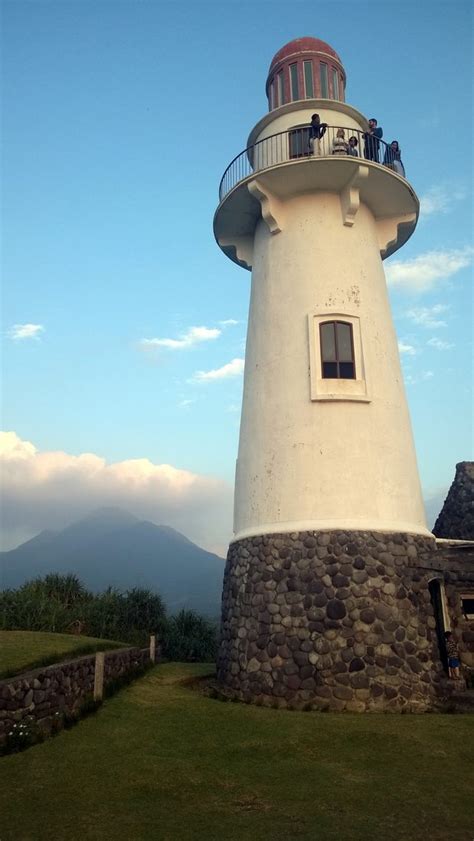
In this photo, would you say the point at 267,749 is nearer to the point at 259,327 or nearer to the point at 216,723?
the point at 216,723

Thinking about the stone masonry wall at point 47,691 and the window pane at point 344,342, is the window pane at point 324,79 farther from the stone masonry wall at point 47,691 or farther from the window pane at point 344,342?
the stone masonry wall at point 47,691

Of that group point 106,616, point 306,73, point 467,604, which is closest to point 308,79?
point 306,73

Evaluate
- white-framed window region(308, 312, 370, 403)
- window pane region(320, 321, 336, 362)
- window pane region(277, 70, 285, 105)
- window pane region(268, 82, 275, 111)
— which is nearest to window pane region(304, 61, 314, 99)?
window pane region(277, 70, 285, 105)

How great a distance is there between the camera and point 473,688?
11719 millimetres

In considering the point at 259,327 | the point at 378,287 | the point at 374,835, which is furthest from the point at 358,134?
the point at 374,835

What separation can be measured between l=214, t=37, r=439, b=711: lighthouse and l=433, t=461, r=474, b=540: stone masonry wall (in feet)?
12.2

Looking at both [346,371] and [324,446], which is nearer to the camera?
[324,446]

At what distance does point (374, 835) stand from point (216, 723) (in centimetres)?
457

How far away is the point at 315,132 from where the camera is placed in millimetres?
13945

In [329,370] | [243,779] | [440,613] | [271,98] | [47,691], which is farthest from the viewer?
[271,98]

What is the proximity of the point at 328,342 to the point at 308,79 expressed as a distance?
290 inches

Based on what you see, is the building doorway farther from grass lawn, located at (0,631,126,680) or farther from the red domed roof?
the red domed roof

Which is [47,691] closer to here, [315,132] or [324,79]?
[315,132]

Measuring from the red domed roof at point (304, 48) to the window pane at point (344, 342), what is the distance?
25.7 ft
